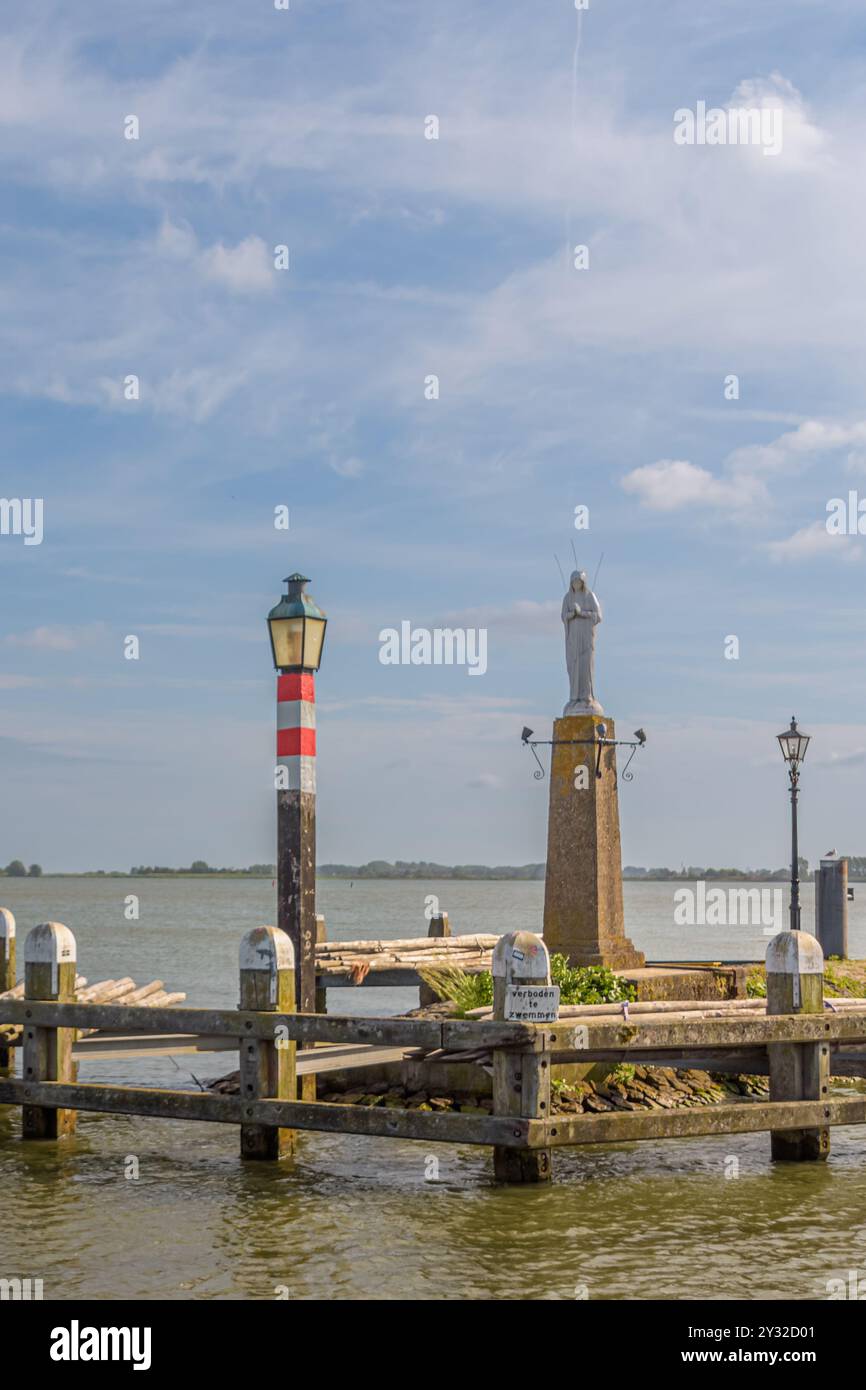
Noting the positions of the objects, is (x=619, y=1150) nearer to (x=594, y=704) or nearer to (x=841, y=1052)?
(x=841, y=1052)

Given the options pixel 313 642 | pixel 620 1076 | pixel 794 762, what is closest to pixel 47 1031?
pixel 313 642

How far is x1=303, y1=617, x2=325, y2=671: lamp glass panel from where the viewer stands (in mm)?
13789

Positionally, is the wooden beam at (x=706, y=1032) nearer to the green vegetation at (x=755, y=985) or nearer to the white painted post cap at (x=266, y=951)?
the white painted post cap at (x=266, y=951)

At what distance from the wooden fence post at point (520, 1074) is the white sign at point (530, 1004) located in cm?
5

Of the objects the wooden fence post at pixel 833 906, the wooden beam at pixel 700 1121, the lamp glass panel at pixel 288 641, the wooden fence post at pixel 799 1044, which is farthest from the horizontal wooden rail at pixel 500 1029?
the wooden fence post at pixel 833 906

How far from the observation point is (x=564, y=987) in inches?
595

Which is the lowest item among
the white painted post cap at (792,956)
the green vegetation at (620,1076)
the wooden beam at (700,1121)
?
the green vegetation at (620,1076)

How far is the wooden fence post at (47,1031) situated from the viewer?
42.0 ft

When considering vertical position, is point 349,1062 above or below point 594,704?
below

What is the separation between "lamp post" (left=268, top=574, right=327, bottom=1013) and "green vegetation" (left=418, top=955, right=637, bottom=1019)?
1.89 meters

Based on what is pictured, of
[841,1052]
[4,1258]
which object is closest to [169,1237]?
[4,1258]

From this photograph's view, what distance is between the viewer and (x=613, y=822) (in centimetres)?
1816
